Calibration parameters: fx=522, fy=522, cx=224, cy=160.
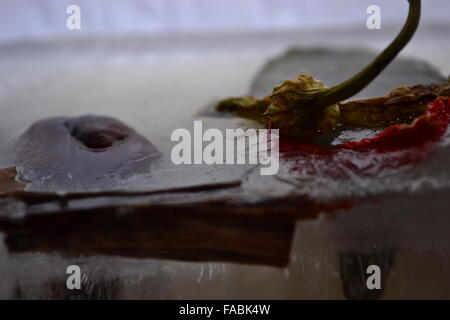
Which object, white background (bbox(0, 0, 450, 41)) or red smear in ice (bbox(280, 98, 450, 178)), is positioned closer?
red smear in ice (bbox(280, 98, 450, 178))

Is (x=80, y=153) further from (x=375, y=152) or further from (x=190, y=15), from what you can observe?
(x=190, y=15)

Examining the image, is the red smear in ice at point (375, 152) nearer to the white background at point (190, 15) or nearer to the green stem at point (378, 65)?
the green stem at point (378, 65)

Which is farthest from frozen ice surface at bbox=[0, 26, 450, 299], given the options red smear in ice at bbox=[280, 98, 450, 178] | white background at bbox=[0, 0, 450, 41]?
white background at bbox=[0, 0, 450, 41]

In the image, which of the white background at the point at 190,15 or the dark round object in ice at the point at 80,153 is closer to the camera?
the dark round object in ice at the point at 80,153

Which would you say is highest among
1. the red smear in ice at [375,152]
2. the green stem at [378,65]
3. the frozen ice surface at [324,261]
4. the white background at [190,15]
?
the white background at [190,15]

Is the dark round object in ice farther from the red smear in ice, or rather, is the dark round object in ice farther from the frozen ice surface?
the red smear in ice

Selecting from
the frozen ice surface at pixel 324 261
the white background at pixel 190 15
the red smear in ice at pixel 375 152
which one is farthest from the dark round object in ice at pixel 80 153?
the white background at pixel 190 15

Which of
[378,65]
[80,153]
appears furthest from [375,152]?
[80,153]

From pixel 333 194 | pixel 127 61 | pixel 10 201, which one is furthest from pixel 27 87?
pixel 333 194

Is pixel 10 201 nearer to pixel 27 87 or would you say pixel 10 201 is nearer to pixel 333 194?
pixel 333 194
